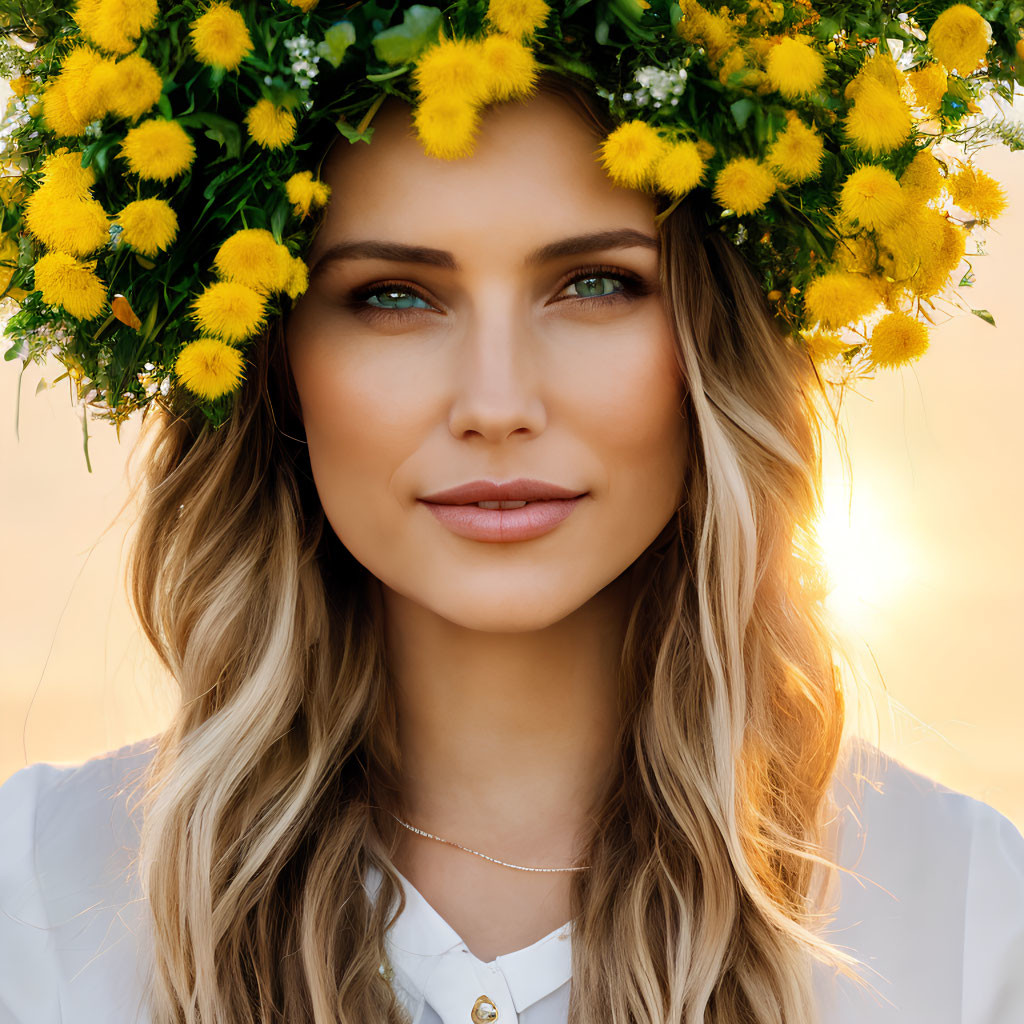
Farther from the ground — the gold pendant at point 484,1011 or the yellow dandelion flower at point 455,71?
the yellow dandelion flower at point 455,71

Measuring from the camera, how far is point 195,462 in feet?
7.49

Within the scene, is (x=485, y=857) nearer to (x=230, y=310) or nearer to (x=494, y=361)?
(x=494, y=361)

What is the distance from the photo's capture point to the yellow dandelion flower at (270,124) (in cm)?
181

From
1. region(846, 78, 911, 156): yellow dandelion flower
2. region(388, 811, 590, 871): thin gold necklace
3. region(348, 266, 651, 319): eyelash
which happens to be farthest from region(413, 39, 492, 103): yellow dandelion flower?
region(388, 811, 590, 871): thin gold necklace

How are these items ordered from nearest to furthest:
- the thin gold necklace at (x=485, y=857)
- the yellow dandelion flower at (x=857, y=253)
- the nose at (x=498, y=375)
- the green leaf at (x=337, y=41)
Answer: the green leaf at (x=337, y=41) → the nose at (x=498, y=375) → the yellow dandelion flower at (x=857, y=253) → the thin gold necklace at (x=485, y=857)

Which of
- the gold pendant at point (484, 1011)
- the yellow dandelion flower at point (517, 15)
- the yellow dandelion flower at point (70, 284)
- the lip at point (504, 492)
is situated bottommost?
the gold pendant at point (484, 1011)

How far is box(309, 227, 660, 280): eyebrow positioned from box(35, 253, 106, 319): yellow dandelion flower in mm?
351

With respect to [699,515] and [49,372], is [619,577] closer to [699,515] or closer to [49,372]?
[699,515]

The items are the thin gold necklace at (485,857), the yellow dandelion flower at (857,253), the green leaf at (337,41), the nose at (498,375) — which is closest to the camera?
the green leaf at (337,41)

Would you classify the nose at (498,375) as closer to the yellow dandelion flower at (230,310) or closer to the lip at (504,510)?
the lip at (504,510)

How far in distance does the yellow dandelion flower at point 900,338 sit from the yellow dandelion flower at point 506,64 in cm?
69

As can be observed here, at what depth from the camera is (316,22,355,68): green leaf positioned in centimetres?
175

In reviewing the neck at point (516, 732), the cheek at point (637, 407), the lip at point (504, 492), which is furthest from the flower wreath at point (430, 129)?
the neck at point (516, 732)

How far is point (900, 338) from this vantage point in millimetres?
2016
